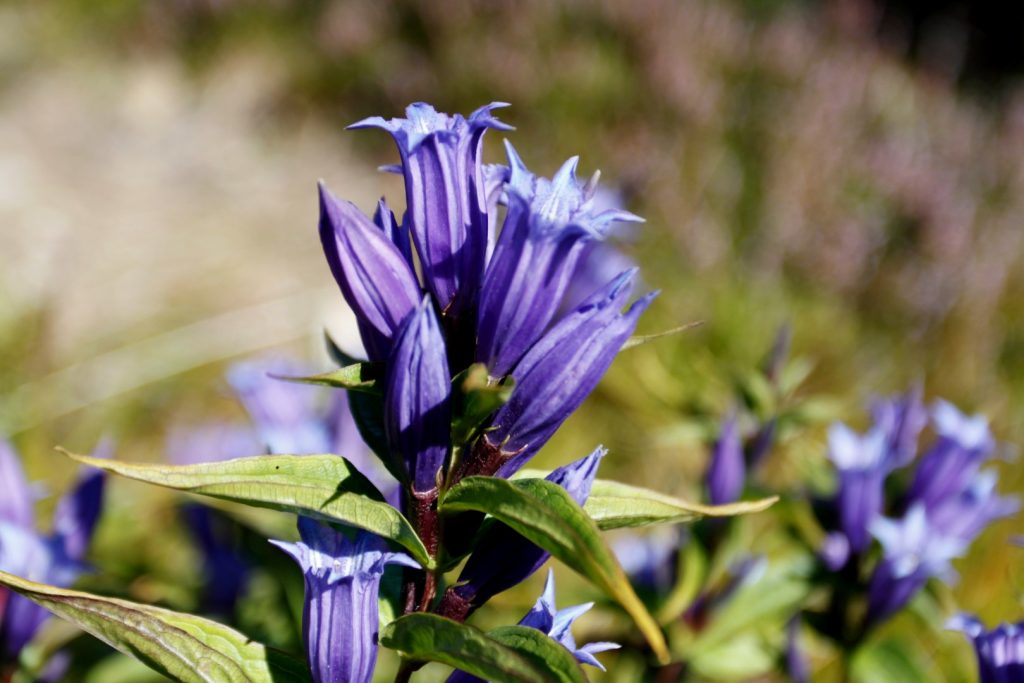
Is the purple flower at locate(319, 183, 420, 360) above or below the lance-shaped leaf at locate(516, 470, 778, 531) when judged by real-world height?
above

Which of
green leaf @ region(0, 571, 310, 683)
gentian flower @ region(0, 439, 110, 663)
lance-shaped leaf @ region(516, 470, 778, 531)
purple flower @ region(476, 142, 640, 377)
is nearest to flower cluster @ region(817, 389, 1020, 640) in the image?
lance-shaped leaf @ region(516, 470, 778, 531)

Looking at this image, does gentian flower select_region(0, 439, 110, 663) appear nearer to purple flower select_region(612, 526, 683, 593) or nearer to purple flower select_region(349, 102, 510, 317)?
purple flower select_region(349, 102, 510, 317)

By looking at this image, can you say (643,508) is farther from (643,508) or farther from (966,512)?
(966,512)

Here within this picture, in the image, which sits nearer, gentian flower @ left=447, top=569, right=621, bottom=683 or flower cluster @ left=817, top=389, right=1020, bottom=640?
gentian flower @ left=447, top=569, right=621, bottom=683

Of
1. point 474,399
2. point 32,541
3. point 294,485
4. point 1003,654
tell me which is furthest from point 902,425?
point 32,541

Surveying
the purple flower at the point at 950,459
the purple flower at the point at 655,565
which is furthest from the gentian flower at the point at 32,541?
the purple flower at the point at 950,459

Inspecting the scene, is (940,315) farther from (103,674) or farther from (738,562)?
(103,674)

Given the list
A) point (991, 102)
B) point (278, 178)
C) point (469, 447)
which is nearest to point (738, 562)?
point (469, 447)
